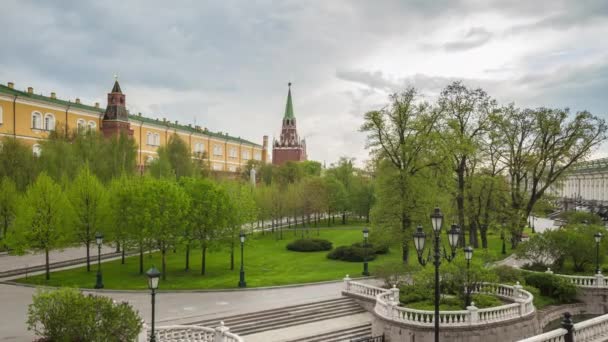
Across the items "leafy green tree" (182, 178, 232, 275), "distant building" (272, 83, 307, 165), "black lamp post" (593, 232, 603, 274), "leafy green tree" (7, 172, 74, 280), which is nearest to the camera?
"black lamp post" (593, 232, 603, 274)

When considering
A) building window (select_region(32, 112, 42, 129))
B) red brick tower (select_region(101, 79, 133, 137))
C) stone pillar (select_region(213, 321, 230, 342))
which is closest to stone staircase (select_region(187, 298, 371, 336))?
stone pillar (select_region(213, 321, 230, 342))

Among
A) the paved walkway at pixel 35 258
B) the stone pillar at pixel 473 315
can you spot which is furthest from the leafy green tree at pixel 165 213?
the stone pillar at pixel 473 315

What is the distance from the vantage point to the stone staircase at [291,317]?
68.5 ft

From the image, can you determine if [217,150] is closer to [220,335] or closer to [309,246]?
[309,246]

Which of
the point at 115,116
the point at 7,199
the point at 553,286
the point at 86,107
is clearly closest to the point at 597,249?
the point at 553,286

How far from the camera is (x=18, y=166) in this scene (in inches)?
1687

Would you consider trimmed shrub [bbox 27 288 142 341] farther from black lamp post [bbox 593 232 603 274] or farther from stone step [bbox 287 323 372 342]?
black lamp post [bbox 593 232 603 274]

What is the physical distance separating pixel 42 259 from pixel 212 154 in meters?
60.4

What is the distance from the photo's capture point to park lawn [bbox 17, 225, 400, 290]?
96.1 feet

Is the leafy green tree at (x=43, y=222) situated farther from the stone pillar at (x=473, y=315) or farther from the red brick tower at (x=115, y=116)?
the red brick tower at (x=115, y=116)

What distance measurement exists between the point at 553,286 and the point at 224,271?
20511 mm

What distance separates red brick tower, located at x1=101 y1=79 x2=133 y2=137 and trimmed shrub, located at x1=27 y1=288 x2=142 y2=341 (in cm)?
5748

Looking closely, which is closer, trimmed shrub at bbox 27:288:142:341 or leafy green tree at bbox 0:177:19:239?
trimmed shrub at bbox 27:288:142:341

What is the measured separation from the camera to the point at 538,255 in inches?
1233
